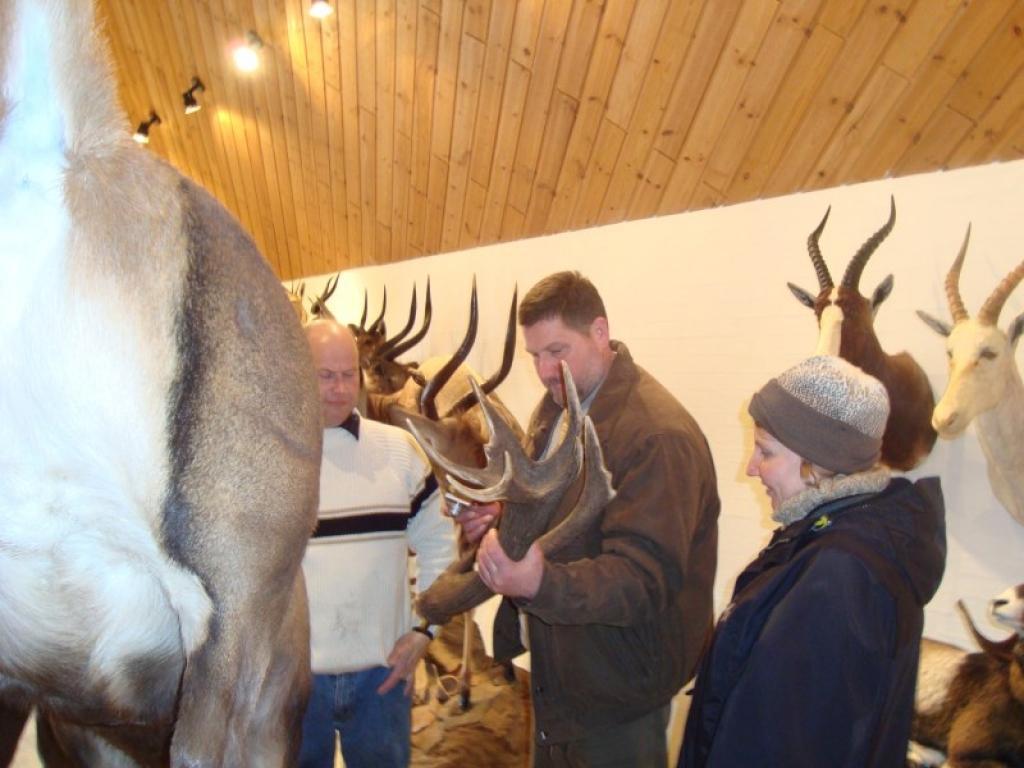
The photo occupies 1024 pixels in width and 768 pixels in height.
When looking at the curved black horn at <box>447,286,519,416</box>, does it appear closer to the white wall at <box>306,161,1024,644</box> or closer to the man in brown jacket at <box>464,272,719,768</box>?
the white wall at <box>306,161,1024,644</box>

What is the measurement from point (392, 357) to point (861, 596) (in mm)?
7427

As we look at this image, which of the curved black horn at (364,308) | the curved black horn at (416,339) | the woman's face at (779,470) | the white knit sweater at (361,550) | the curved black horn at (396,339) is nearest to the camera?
the woman's face at (779,470)

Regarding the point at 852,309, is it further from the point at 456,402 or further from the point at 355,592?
the point at 456,402

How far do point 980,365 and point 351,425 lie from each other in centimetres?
262

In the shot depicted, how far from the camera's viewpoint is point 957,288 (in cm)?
342

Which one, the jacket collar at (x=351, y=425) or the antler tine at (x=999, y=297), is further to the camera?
the antler tine at (x=999, y=297)

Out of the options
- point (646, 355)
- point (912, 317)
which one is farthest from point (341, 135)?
point (912, 317)

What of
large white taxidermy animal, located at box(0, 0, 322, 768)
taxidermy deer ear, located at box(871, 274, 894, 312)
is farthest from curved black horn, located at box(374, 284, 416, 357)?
large white taxidermy animal, located at box(0, 0, 322, 768)

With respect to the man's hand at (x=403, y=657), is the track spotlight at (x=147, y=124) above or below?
above

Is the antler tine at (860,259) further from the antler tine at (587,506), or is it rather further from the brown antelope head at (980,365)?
the antler tine at (587,506)

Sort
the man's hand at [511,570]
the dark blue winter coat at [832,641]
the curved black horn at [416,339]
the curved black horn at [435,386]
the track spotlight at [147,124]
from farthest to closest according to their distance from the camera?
the track spotlight at [147,124] < the curved black horn at [416,339] < the curved black horn at [435,386] < the man's hand at [511,570] < the dark blue winter coat at [832,641]

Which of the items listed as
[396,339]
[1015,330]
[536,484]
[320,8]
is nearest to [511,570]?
[536,484]

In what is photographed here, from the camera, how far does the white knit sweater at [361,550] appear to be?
245 centimetres

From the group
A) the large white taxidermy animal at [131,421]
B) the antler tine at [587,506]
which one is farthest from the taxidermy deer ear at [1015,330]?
the large white taxidermy animal at [131,421]
